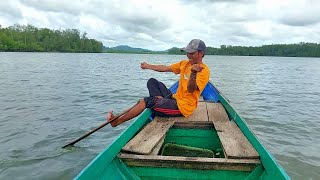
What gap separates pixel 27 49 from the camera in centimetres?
10350

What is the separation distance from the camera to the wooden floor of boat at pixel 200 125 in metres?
3.71

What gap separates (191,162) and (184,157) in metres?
0.15

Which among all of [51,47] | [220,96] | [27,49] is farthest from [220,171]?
[51,47]

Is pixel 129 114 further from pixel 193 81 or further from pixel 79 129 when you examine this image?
pixel 79 129

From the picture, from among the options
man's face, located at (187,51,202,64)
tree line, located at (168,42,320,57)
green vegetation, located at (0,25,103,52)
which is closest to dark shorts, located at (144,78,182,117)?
man's face, located at (187,51,202,64)

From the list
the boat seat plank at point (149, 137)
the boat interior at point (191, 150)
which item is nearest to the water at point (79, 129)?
the boat seat plank at point (149, 137)

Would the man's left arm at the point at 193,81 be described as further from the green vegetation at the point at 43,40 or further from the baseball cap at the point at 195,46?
the green vegetation at the point at 43,40

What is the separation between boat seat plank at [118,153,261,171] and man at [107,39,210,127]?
150 centimetres

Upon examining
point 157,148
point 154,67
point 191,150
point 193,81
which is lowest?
point 191,150

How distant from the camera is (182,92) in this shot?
5648mm

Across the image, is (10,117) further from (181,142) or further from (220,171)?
(220,171)

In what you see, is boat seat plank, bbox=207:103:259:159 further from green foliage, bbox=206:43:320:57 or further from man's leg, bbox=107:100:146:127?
green foliage, bbox=206:43:320:57

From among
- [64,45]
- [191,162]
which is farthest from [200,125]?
[64,45]

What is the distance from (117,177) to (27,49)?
110235mm
